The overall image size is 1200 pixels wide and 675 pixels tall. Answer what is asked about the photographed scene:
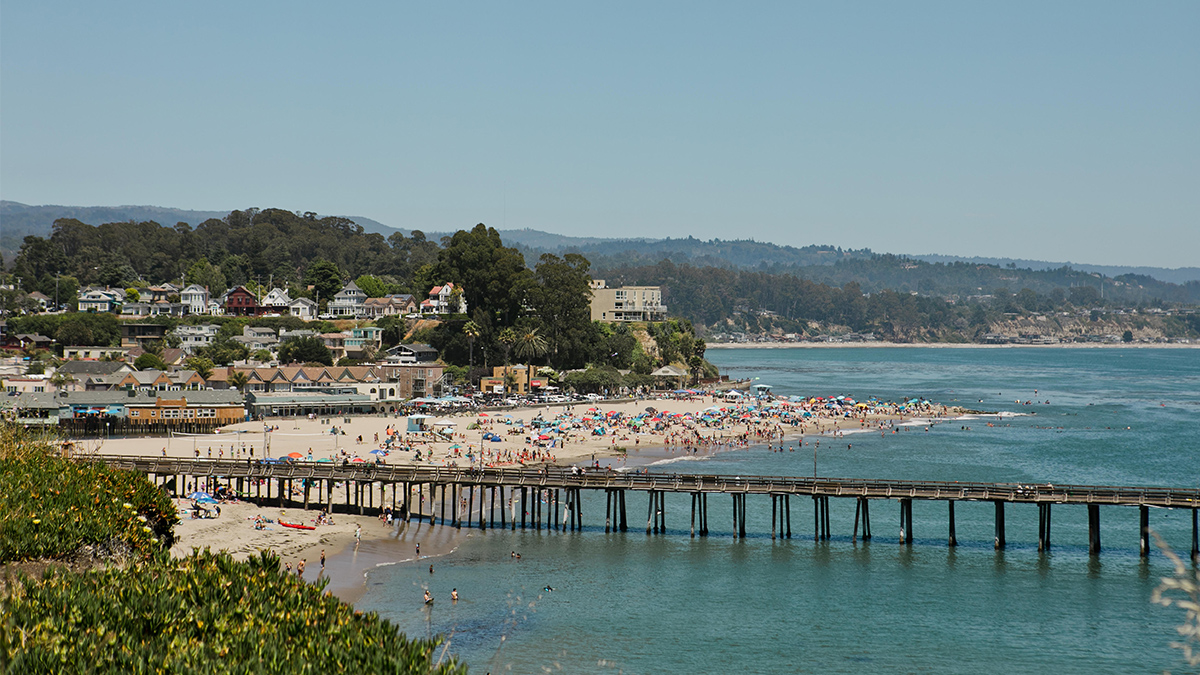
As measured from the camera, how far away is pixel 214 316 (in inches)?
5281

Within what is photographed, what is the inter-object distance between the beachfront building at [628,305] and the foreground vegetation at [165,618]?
127365 mm

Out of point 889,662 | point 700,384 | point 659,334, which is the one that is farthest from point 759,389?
point 889,662

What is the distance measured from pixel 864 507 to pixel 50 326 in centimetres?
10445

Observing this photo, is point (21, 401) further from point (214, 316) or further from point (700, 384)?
point (700, 384)

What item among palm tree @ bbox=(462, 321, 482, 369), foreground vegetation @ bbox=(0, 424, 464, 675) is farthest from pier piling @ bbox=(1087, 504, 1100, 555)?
palm tree @ bbox=(462, 321, 482, 369)

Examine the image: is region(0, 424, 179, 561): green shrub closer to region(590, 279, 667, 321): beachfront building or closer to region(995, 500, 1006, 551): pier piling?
Result: region(995, 500, 1006, 551): pier piling

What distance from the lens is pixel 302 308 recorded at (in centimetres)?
13862

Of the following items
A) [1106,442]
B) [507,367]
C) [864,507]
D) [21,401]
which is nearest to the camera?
[864,507]

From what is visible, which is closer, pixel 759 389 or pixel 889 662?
pixel 889 662

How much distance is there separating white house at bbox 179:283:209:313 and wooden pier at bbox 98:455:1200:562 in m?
92.6

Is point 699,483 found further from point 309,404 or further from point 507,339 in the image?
point 507,339

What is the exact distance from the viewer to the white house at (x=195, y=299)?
13962 centimetres

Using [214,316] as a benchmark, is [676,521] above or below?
below

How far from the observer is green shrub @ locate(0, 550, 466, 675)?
14.7m
